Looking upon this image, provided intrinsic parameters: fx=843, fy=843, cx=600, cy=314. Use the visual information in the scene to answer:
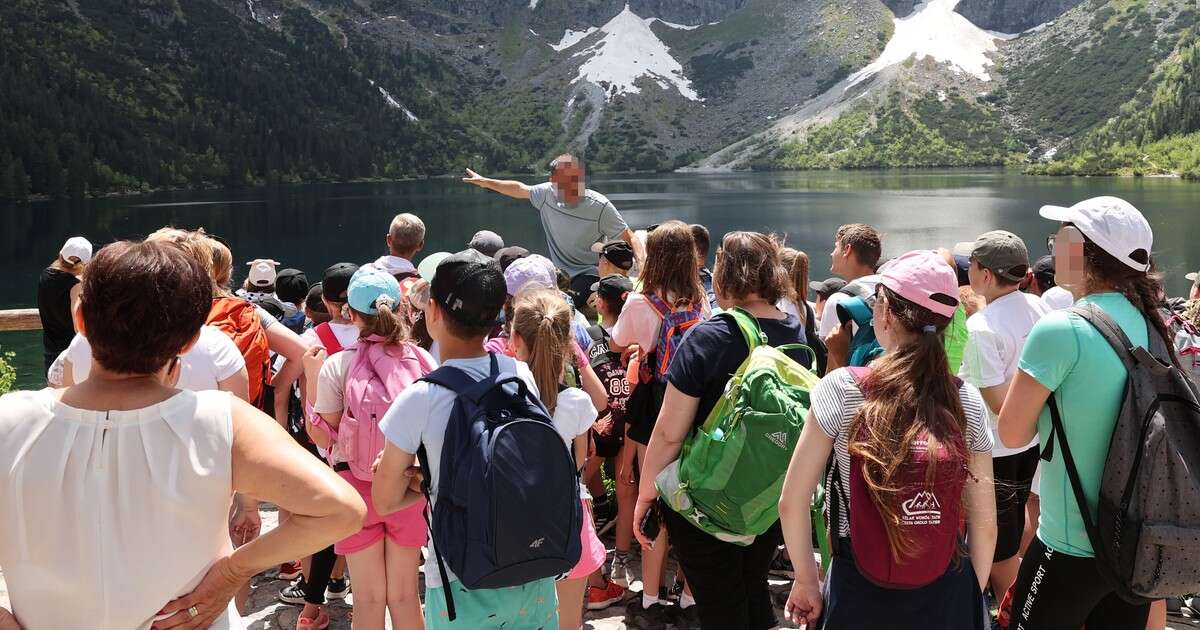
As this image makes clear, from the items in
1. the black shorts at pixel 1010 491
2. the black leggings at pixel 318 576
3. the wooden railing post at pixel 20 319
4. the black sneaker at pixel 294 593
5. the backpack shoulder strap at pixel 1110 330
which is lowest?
the black sneaker at pixel 294 593

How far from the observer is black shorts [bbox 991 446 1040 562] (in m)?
3.59

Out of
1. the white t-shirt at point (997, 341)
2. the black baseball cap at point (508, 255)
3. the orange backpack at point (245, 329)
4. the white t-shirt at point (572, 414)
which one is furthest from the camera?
the black baseball cap at point (508, 255)

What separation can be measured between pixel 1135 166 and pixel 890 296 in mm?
109359

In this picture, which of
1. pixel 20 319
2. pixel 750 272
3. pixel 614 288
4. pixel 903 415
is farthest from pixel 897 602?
pixel 20 319

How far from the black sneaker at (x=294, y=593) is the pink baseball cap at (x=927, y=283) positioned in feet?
10.1

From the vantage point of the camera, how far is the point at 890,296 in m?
2.27

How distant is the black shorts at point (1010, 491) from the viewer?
3588mm

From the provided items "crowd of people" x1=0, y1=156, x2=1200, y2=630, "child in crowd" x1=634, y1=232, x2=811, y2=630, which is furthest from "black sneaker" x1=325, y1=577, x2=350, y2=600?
"child in crowd" x1=634, y1=232, x2=811, y2=630

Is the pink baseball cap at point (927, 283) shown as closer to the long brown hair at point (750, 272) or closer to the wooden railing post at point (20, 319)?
the long brown hair at point (750, 272)

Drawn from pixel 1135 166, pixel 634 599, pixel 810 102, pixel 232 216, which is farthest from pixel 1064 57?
pixel 634 599

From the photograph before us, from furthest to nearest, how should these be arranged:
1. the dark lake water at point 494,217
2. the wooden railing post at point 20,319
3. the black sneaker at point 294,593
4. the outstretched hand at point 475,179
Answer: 1. the dark lake water at point 494,217
2. the wooden railing post at point 20,319
3. the outstretched hand at point 475,179
4. the black sneaker at point 294,593

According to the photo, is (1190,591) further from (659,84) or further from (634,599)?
(659,84)

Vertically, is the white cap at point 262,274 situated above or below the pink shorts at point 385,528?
above

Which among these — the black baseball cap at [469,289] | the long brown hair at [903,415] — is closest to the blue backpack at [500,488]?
the black baseball cap at [469,289]
